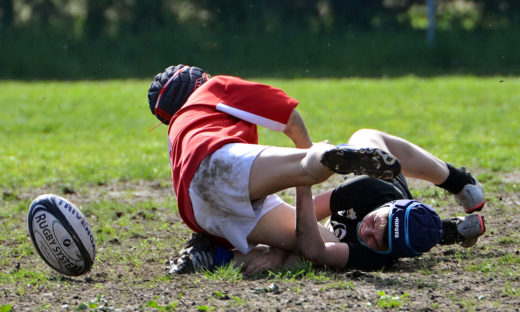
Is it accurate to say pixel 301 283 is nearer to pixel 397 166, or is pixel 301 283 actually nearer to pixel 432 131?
pixel 397 166

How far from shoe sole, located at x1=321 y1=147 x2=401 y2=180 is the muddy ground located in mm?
649

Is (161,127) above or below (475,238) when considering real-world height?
below

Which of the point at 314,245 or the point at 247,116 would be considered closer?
the point at 314,245

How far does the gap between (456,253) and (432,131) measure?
574 cm

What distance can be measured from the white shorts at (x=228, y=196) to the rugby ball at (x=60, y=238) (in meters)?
0.74

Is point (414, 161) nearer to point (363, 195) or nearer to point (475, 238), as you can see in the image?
point (363, 195)

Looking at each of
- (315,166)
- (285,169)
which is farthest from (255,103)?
(315,166)

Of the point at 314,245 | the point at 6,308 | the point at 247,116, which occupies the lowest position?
the point at 6,308

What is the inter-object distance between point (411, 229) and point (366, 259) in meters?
0.40

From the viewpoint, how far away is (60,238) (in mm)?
5090

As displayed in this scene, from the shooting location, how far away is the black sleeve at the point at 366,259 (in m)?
5.09

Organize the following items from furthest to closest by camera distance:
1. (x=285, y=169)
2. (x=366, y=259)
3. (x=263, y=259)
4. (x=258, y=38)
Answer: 1. (x=258, y=38)
2. (x=263, y=259)
3. (x=366, y=259)
4. (x=285, y=169)

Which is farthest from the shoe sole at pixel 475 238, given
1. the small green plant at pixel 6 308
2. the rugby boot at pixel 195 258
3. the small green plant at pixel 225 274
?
the small green plant at pixel 6 308

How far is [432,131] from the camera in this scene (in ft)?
36.4
